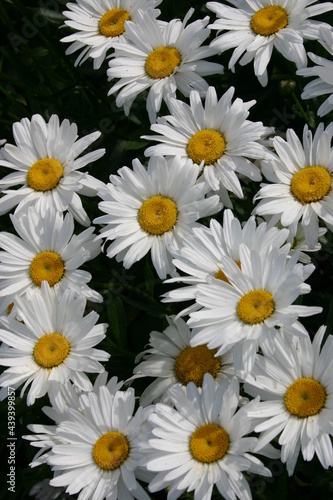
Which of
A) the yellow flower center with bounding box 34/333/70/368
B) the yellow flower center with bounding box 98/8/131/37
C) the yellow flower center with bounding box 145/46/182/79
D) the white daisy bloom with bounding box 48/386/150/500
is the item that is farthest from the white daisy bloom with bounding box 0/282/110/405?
the yellow flower center with bounding box 98/8/131/37

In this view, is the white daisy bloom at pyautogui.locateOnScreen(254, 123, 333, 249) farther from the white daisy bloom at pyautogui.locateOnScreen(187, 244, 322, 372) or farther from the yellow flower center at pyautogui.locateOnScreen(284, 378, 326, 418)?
the yellow flower center at pyautogui.locateOnScreen(284, 378, 326, 418)

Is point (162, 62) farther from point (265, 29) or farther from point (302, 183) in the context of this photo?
point (302, 183)

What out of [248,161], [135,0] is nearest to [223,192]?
[248,161]

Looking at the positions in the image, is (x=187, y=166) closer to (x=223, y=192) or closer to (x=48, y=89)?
(x=223, y=192)

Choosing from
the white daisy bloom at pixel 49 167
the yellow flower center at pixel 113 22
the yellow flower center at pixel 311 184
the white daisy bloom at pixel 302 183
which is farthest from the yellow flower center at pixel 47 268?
the yellow flower center at pixel 113 22

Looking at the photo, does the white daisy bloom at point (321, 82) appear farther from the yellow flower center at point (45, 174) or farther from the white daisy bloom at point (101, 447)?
the white daisy bloom at point (101, 447)

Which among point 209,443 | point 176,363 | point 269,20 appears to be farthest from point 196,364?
point 269,20
